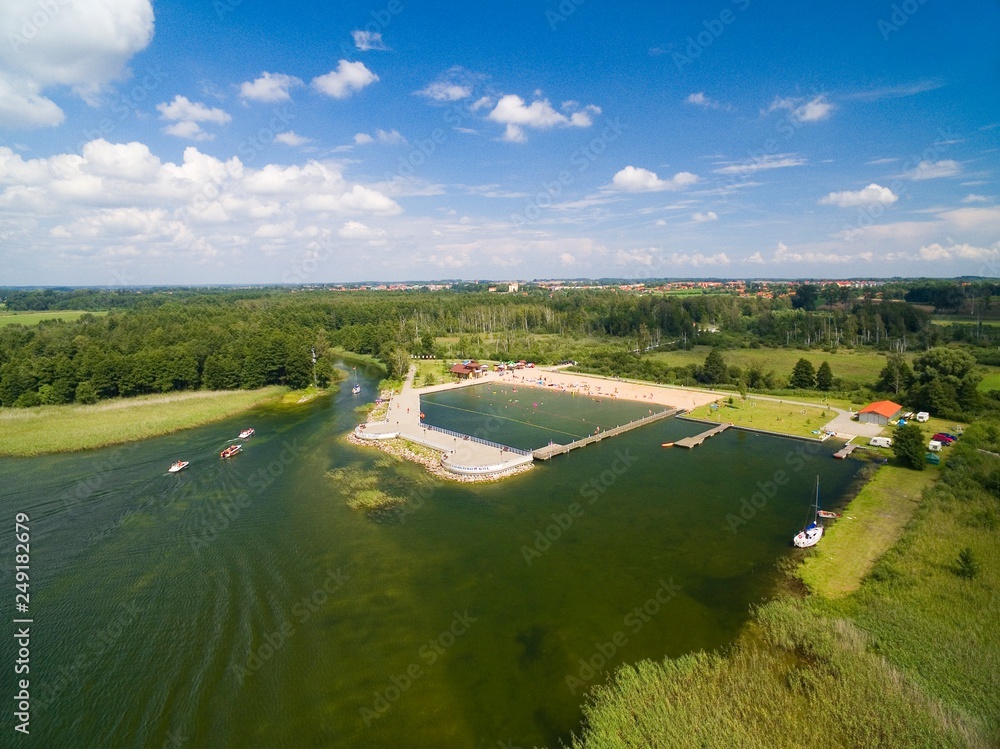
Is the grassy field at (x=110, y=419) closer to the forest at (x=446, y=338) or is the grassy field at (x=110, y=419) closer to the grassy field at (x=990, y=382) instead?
the forest at (x=446, y=338)

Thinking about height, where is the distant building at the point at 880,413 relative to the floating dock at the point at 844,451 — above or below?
above

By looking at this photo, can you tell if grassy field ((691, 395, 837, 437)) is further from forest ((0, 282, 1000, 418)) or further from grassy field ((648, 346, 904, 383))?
grassy field ((648, 346, 904, 383))

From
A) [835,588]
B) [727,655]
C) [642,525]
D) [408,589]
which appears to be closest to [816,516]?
[835,588]

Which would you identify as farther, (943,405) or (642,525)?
(943,405)

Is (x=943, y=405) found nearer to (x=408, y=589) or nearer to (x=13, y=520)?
(x=408, y=589)

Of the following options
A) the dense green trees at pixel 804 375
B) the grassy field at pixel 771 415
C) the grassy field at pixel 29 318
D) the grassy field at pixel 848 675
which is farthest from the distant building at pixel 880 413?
the grassy field at pixel 29 318

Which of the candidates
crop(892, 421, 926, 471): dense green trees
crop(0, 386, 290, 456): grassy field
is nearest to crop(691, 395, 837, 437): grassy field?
crop(892, 421, 926, 471): dense green trees
